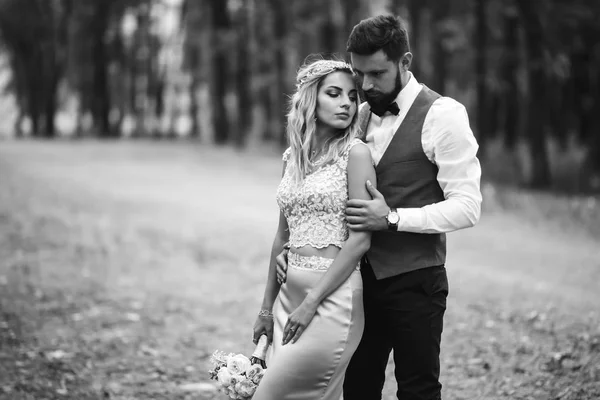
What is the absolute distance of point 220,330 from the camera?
8.26 meters

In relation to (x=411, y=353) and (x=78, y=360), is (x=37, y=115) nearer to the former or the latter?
(x=78, y=360)

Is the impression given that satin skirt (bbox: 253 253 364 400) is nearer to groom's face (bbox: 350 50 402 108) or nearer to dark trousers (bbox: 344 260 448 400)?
dark trousers (bbox: 344 260 448 400)

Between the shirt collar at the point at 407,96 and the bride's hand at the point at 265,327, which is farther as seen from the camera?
the bride's hand at the point at 265,327

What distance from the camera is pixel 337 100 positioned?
374 centimetres

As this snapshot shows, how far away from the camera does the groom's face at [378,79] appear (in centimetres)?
368

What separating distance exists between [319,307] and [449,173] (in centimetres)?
95

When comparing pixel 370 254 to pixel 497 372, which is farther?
pixel 497 372

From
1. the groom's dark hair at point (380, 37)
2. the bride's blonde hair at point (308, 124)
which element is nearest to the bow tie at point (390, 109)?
the bride's blonde hair at point (308, 124)

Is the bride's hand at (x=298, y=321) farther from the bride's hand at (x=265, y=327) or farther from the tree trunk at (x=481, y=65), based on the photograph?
the tree trunk at (x=481, y=65)

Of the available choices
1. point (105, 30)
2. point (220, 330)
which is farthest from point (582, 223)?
point (105, 30)

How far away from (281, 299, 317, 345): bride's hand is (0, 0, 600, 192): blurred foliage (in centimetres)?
1691

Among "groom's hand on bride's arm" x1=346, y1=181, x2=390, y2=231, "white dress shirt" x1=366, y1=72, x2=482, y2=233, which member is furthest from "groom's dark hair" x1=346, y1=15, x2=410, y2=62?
"groom's hand on bride's arm" x1=346, y1=181, x2=390, y2=231

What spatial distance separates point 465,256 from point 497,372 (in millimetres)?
6248

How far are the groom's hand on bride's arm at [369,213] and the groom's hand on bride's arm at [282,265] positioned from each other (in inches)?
20.1
